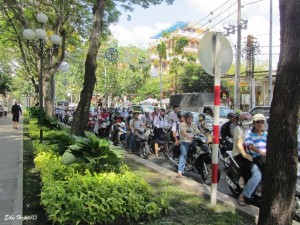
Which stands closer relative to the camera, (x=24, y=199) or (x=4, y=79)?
(x=24, y=199)

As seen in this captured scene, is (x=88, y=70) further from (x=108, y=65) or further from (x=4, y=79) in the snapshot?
(x=108, y=65)

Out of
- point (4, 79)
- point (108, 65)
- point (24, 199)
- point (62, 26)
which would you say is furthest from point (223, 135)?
point (108, 65)

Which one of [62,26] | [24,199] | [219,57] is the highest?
[62,26]

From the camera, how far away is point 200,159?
759 cm

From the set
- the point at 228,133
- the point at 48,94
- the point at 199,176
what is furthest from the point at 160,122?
the point at 48,94

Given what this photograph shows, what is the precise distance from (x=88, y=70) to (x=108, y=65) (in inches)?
1514

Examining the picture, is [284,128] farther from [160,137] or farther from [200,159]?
[160,137]

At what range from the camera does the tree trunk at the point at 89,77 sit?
9.04m

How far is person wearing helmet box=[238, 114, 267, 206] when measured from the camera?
552 centimetres

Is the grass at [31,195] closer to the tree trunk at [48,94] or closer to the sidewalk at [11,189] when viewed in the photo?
the sidewalk at [11,189]

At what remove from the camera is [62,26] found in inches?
650

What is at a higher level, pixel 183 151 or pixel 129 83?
pixel 129 83

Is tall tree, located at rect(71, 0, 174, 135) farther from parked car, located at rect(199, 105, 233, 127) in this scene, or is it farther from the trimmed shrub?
parked car, located at rect(199, 105, 233, 127)

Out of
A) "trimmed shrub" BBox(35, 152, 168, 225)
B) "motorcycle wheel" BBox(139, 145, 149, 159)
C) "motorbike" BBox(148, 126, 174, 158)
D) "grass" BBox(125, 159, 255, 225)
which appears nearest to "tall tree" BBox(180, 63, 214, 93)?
"motorbike" BBox(148, 126, 174, 158)
